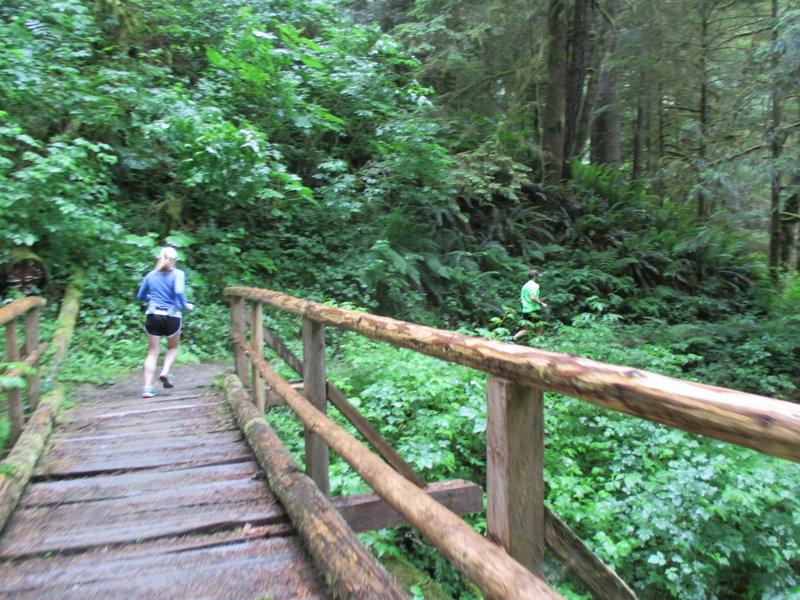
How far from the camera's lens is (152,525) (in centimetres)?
275

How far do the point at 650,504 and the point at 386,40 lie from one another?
11.0 meters

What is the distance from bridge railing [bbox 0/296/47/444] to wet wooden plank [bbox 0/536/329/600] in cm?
151

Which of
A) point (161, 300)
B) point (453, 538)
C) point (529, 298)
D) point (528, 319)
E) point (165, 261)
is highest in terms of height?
point (165, 261)

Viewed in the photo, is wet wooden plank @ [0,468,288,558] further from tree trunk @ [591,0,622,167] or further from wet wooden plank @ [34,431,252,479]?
tree trunk @ [591,0,622,167]

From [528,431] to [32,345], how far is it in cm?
495

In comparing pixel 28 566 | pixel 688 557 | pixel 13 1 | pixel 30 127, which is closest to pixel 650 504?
pixel 688 557

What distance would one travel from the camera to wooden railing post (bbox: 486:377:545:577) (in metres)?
1.46

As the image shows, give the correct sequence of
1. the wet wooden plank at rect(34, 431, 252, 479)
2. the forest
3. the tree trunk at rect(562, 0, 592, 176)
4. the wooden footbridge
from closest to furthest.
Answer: the wooden footbridge → the wet wooden plank at rect(34, 431, 252, 479) → the forest → the tree trunk at rect(562, 0, 592, 176)

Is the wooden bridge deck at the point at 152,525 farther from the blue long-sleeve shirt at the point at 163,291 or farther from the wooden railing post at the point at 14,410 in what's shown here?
the blue long-sleeve shirt at the point at 163,291

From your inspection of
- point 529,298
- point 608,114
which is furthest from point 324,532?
point 608,114

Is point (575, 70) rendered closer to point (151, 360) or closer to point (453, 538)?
point (151, 360)

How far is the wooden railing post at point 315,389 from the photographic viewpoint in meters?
3.07

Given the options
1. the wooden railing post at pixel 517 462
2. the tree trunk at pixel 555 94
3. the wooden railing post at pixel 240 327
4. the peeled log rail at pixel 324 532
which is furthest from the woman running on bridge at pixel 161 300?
the tree trunk at pixel 555 94

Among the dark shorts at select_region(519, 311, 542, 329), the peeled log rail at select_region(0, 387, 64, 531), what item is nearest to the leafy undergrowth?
the peeled log rail at select_region(0, 387, 64, 531)
